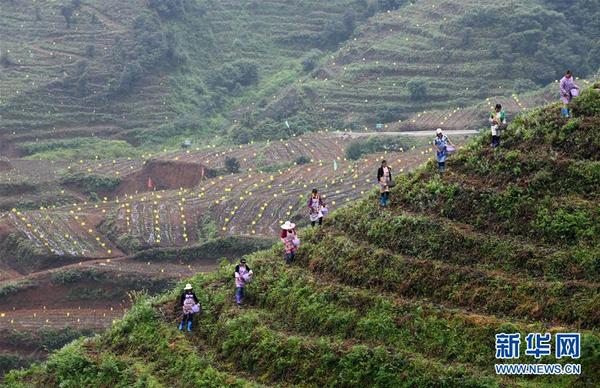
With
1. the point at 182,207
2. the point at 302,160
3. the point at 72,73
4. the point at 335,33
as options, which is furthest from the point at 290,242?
the point at 335,33

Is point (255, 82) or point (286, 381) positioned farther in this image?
point (255, 82)

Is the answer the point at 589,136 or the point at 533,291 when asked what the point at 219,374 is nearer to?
the point at 533,291

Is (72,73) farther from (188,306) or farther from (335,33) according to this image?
(188,306)

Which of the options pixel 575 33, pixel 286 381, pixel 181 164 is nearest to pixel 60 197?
pixel 181 164

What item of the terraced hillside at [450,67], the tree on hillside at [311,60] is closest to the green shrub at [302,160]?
the terraced hillside at [450,67]

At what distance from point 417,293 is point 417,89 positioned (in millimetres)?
54277

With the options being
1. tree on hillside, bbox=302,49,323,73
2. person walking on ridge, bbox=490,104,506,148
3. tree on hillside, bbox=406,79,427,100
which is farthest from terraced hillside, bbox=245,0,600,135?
person walking on ridge, bbox=490,104,506,148

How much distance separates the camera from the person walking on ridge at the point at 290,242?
1028 inches

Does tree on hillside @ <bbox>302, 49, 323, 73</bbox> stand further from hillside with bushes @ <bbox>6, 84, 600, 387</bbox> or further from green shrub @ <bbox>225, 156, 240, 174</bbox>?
hillside with bushes @ <bbox>6, 84, 600, 387</bbox>

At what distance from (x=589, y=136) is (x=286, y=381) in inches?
356

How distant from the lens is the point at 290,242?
2619 cm

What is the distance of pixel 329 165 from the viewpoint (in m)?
63.9

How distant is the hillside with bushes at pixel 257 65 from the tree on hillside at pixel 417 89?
9 cm

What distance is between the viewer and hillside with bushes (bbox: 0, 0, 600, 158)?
76.8 metres
